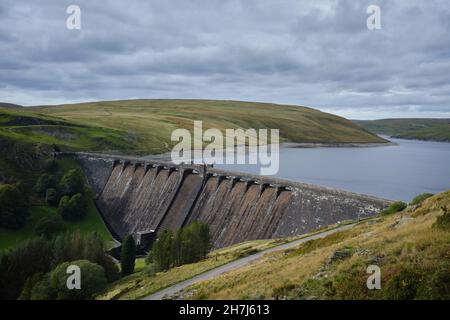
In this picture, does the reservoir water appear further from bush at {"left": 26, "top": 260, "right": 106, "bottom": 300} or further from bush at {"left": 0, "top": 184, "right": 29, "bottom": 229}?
bush at {"left": 26, "top": 260, "right": 106, "bottom": 300}

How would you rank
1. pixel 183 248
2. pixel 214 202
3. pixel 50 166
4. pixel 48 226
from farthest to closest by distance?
pixel 50 166 < pixel 48 226 < pixel 214 202 < pixel 183 248

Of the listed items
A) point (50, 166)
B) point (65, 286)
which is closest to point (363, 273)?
point (65, 286)

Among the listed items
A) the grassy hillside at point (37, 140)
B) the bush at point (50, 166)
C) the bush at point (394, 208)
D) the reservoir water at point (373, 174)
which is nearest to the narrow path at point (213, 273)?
the bush at point (394, 208)

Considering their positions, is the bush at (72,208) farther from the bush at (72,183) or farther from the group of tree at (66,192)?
the bush at (72,183)

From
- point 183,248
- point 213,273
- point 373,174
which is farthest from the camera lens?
point 373,174

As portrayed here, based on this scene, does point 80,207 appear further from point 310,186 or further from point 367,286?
point 367,286

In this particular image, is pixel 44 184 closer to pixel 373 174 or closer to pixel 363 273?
pixel 373 174
